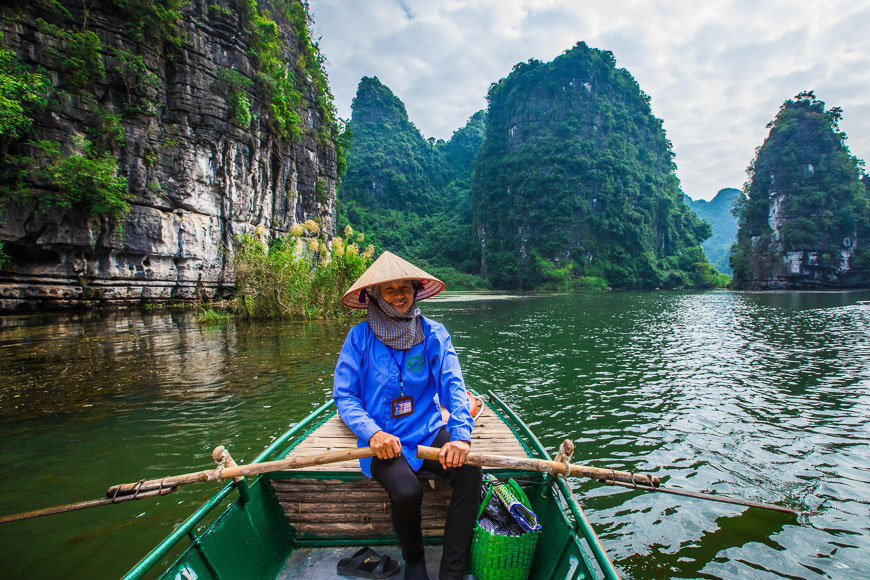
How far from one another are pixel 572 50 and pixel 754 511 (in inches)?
3782

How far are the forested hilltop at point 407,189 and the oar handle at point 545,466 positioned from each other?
60.3m

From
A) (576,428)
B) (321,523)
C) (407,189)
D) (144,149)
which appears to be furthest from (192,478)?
(407,189)

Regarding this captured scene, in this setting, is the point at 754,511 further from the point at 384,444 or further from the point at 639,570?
the point at 384,444

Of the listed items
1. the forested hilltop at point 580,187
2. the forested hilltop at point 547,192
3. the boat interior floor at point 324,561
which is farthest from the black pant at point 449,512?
the forested hilltop at point 580,187

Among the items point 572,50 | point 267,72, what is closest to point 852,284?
point 572,50

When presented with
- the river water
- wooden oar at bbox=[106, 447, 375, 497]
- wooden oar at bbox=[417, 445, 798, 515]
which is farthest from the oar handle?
the river water

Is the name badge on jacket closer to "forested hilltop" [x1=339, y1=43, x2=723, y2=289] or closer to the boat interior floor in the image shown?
the boat interior floor

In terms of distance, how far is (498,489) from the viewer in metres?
2.32

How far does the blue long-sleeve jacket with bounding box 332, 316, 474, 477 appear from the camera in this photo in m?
2.36

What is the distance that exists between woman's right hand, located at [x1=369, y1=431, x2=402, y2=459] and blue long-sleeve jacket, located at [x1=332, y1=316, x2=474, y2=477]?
0.50ft

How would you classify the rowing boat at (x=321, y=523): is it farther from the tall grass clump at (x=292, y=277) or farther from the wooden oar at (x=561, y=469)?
the tall grass clump at (x=292, y=277)

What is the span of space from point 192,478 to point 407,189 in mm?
89306

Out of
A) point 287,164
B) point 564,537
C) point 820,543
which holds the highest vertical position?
point 287,164

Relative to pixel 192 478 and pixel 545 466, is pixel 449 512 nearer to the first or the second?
pixel 545 466
